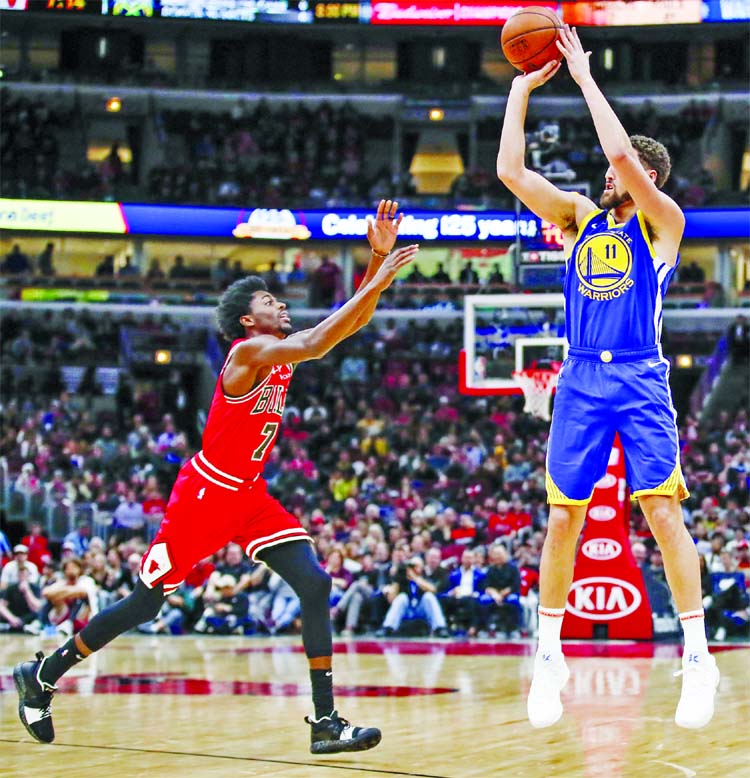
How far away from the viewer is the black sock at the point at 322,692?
235 inches

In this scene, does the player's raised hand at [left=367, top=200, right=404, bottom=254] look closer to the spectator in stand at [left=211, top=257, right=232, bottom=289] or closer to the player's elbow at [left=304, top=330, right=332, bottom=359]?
the player's elbow at [left=304, top=330, right=332, bottom=359]

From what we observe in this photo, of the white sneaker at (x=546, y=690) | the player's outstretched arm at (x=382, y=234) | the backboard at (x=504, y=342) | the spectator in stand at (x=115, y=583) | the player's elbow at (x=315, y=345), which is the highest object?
the player's outstretched arm at (x=382, y=234)

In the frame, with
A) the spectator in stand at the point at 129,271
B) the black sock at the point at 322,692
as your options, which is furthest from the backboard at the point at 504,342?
the spectator in stand at the point at 129,271

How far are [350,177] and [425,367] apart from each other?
21.7ft

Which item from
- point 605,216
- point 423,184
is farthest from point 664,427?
point 423,184

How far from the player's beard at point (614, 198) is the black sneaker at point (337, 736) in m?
2.50

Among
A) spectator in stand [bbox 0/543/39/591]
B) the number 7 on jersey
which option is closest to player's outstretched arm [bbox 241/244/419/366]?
the number 7 on jersey

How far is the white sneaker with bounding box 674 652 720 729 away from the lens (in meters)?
5.10

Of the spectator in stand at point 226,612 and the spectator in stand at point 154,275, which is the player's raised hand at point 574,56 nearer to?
the spectator in stand at point 226,612

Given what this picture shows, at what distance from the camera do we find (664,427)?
5250mm

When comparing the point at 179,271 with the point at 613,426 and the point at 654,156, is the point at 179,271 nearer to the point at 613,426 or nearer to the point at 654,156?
the point at 654,156

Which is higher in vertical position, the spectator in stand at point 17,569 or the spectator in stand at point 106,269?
the spectator in stand at point 106,269

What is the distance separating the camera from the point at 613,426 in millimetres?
5324

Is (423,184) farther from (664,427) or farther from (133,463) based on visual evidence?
(664,427)
